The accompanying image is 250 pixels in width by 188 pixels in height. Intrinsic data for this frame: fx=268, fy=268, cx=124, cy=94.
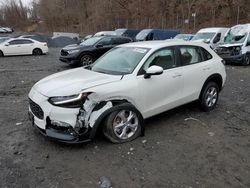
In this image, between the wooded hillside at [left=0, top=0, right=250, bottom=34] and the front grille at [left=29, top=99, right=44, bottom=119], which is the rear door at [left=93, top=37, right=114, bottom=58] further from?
the wooded hillside at [left=0, top=0, right=250, bottom=34]

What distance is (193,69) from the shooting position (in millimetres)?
5238

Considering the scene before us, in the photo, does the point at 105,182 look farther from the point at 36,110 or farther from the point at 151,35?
the point at 151,35

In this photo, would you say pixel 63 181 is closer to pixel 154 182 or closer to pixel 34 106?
pixel 154 182

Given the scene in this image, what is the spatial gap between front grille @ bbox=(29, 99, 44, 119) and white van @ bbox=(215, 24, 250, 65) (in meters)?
11.4

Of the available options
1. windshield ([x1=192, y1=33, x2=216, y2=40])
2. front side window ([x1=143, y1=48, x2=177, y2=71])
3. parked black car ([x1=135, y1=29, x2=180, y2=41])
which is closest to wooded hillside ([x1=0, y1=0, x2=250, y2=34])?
parked black car ([x1=135, y1=29, x2=180, y2=41])

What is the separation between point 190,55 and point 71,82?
2519mm

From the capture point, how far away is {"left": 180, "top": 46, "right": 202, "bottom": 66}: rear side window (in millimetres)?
5176

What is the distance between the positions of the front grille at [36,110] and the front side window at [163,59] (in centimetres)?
180

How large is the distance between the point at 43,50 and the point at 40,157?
1746cm

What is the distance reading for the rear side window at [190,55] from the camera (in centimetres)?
518

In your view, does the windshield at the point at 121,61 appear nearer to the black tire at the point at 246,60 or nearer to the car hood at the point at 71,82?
the car hood at the point at 71,82

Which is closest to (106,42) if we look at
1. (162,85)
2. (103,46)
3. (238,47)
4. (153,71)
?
(103,46)

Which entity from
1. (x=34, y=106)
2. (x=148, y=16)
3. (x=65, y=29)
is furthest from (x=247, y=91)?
A: (x=65, y=29)

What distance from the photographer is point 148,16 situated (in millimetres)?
40375
